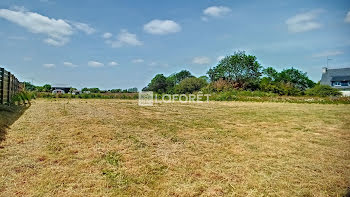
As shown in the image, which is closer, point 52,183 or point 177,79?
point 52,183

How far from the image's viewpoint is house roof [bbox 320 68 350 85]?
31031 millimetres

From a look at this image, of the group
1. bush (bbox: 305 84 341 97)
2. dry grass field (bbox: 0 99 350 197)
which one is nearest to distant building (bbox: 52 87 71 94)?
dry grass field (bbox: 0 99 350 197)

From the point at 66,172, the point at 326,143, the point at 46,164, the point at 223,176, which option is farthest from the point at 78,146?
the point at 326,143

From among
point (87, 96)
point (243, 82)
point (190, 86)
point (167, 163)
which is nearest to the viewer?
point (167, 163)

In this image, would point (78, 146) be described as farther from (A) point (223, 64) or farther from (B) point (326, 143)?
(A) point (223, 64)

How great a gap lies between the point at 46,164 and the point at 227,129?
3.38 meters

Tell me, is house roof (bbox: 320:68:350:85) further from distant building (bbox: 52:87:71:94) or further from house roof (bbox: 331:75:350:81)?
distant building (bbox: 52:87:71:94)

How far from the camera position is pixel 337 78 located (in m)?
30.9

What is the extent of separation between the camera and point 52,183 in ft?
5.93

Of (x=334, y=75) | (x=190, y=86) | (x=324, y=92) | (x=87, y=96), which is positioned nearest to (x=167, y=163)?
(x=87, y=96)

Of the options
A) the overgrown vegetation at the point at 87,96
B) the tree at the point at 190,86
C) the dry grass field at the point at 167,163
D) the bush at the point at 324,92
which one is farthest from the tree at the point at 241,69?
the dry grass field at the point at 167,163

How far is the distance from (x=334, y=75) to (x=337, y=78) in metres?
1.66
